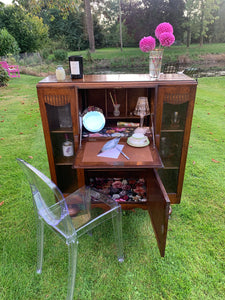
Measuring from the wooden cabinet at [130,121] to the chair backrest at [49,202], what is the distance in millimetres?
393

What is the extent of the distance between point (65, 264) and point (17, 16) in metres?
17.7

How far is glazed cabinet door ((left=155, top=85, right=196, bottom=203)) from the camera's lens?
1.95 metres

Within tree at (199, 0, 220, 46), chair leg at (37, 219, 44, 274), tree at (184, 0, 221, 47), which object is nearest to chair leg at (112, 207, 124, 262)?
chair leg at (37, 219, 44, 274)

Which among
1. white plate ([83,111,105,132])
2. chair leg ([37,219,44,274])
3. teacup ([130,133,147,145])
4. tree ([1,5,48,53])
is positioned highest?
tree ([1,5,48,53])

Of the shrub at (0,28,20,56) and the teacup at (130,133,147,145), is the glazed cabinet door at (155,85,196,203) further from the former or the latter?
the shrub at (0,28,20,56)

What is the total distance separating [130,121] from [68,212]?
1506 millimetres

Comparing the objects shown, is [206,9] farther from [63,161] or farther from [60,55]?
[63,161]

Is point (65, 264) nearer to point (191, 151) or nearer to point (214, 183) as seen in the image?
point (214, 183)

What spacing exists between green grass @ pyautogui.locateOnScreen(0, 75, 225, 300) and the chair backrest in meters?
0.56

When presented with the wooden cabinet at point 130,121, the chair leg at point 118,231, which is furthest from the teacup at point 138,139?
the chair leg at point 118,231

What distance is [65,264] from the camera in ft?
5.97

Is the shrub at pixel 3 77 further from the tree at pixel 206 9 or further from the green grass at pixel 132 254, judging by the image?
the tree at pixel 206 9

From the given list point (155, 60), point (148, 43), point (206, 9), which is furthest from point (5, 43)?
point (206, 9)

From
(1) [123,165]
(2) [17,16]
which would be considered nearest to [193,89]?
(1) [123,165]
